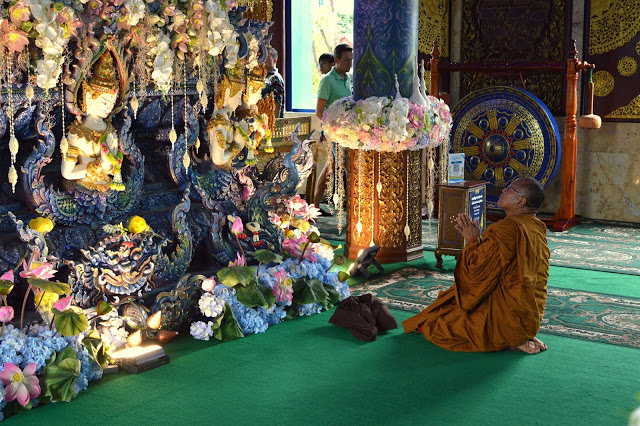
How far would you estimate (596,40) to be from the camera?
359 inches

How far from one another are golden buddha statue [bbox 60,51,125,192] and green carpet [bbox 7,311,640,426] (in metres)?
1.11

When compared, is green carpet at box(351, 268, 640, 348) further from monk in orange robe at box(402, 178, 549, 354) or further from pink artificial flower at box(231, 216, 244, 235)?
pink artificial flower at box(231, 216, 244, 235)

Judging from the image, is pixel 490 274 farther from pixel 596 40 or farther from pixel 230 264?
pixel 596 40

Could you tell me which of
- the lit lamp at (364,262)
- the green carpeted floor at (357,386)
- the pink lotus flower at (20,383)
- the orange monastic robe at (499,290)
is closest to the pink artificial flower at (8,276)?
the pink lotus flower at (20,383)

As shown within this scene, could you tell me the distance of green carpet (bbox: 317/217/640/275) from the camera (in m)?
7.20

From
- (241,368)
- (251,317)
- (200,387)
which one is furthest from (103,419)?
(251,317)

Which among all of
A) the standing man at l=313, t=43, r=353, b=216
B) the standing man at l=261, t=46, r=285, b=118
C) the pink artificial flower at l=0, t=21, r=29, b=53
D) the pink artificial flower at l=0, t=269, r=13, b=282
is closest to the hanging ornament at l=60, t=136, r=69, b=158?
the pink artificial flower at l=0, t=21, r=29, b=53

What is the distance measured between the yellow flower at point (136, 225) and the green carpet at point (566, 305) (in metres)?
1.88

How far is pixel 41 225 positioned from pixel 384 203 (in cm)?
335

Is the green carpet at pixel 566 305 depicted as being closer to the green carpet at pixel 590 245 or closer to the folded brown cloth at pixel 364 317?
the folded brown cloth at pixel 364 317

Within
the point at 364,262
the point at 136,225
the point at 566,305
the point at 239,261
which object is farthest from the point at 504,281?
the point at 136,225

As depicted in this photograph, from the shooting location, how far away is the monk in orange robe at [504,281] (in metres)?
4.83

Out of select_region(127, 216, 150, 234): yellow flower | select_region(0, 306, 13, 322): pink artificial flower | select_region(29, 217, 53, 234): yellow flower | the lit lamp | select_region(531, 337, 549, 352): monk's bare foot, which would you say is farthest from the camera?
the lit lamp

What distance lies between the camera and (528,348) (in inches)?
193
